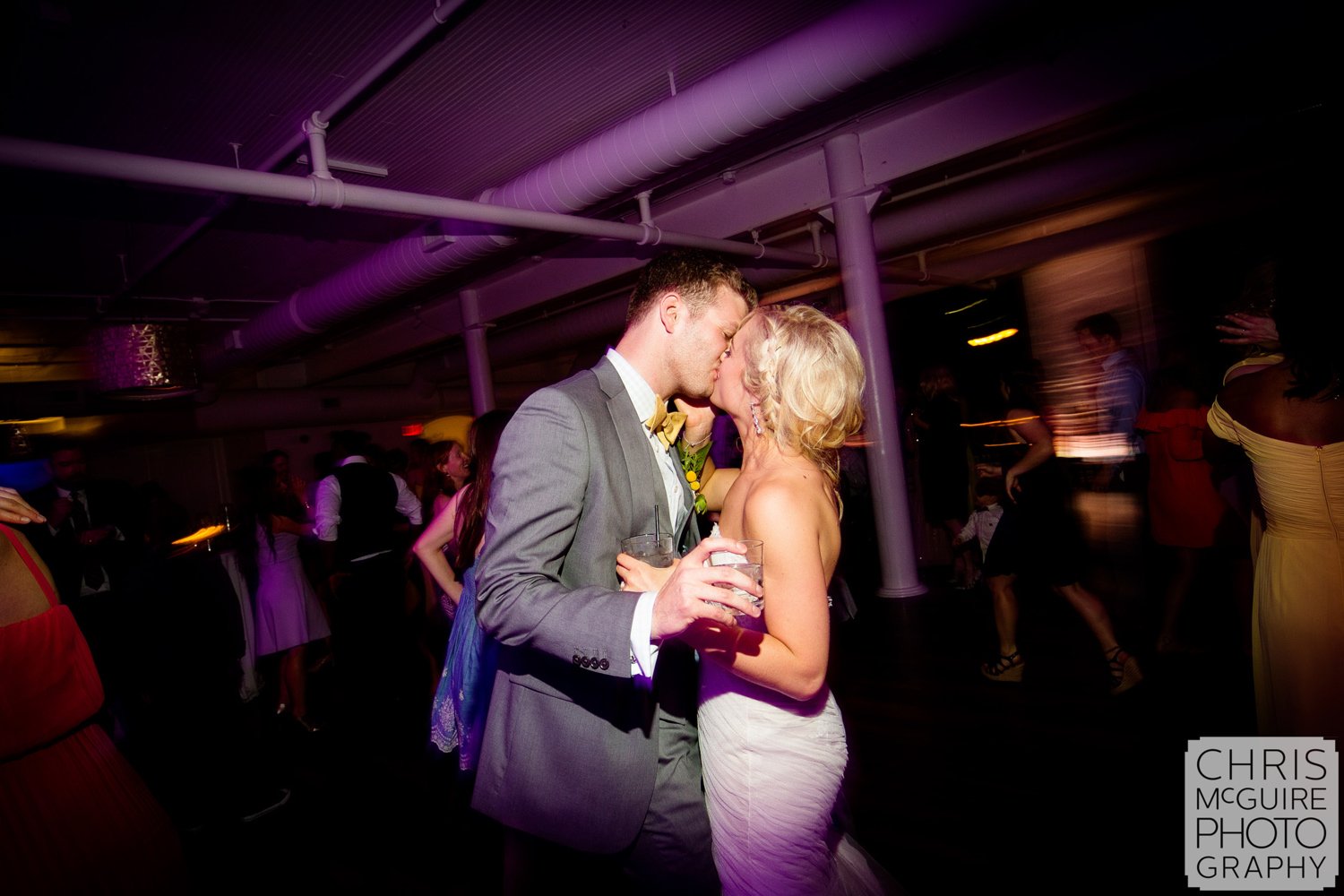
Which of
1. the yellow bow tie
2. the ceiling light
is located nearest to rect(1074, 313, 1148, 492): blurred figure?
the yellow bow tie

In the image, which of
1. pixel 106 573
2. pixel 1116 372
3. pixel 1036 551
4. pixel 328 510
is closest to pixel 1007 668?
pixel 1036 551

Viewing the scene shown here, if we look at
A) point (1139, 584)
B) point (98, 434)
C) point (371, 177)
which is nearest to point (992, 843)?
point (1139, 584)

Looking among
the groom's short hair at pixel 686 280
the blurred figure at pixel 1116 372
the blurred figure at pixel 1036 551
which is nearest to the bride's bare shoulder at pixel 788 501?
the groom's short hair at pixel 686 280

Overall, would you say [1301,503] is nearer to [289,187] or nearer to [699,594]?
[699,594]

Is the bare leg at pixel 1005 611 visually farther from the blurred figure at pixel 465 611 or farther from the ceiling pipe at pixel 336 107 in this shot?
the ceiling pipe at pixel 336 107

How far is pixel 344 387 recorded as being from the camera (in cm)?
1216

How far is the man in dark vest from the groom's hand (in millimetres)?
4060

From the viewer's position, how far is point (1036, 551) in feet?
11.0

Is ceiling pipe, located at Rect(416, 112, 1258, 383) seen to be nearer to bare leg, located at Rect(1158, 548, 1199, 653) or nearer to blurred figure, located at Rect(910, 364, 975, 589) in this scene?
blurred figure, located at Rect(910, 364, 975, 589)

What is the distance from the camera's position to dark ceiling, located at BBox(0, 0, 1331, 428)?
330 centimetres

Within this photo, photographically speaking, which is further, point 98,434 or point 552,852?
point 98,434

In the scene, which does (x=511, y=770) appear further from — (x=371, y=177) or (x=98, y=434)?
(x=98, y=434)

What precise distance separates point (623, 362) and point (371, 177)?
4.61 meters

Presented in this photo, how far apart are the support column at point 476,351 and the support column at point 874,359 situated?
15.8 ft
